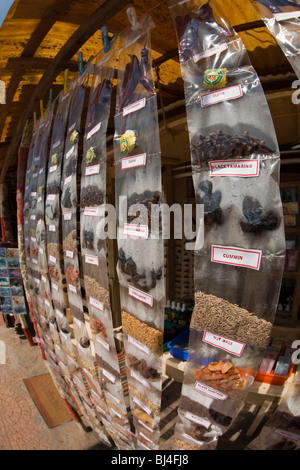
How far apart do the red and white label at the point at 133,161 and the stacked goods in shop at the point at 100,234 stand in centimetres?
20

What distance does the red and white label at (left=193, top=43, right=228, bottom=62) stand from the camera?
40.6 inches

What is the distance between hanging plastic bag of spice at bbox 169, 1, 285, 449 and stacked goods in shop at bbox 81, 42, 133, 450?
578mm

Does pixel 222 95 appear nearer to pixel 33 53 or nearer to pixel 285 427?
pixel 285 427

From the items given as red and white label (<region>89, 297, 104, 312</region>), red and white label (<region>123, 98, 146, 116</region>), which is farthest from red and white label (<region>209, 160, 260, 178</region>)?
red and white label (<region>89, 297, 104, 312</region>)

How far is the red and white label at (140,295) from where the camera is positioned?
51.3 inches

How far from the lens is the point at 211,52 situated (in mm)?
1055

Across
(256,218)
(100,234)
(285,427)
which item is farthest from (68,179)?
(285,427)

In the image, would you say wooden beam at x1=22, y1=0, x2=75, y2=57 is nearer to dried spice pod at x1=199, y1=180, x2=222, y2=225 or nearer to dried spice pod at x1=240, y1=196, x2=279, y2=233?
dried spice pod at x1=199, y1=180, x2=222, y2=225

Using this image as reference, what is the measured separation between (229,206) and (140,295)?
623 mm

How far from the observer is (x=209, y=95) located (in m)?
1.05

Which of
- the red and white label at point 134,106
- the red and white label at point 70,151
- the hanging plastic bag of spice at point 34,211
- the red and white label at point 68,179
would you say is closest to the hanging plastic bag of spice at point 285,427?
the red and white label at point 134,106

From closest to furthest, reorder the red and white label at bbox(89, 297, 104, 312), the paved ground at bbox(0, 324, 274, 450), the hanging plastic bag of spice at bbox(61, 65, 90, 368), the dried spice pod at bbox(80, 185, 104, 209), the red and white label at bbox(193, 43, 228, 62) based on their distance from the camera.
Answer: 1. the red and white label at bbox(193, 43, 228, 62)
2. the dried spice pod at bbox(80, 185, 104, 209)
3. the red and white label at bbox(89, 297, 104, 312)
4. the hanging plastic bag of spice at bbox(61, 65, 90, 368)
5. the paved ground at bbox(0, 324, 274, 450)

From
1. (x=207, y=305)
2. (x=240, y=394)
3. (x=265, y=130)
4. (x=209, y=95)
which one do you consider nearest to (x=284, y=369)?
(x=240, y=394)

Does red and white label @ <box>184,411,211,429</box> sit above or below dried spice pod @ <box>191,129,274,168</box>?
below
